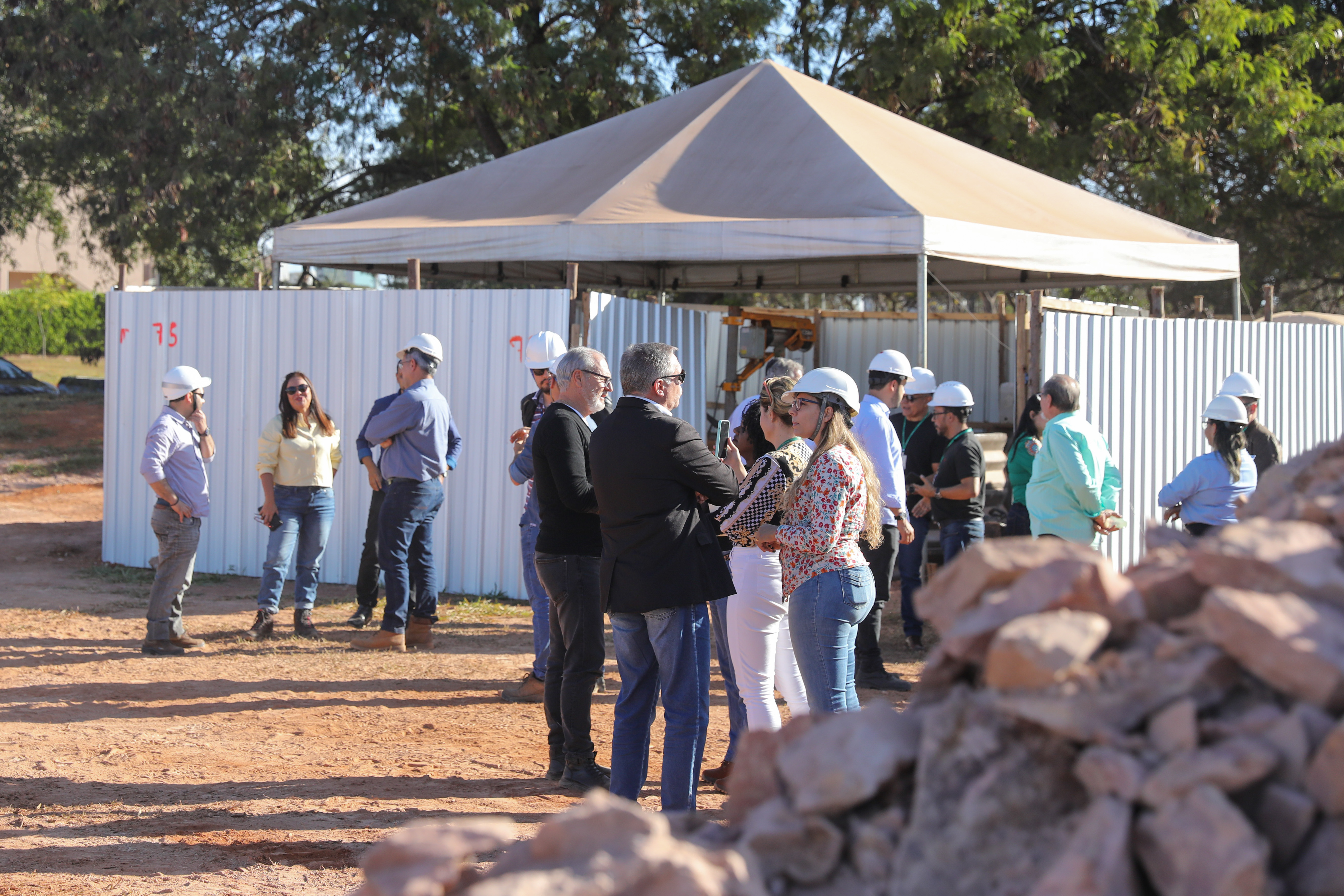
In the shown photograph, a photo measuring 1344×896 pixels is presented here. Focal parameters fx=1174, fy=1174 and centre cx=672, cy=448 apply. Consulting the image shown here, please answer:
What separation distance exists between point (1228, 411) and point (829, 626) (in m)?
2.84

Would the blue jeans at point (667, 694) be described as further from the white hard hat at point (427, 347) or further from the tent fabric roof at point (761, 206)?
the tent fabric roof at point (761, 206)

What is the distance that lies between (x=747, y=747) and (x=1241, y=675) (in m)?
0.92

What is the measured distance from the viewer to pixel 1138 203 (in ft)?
55.9

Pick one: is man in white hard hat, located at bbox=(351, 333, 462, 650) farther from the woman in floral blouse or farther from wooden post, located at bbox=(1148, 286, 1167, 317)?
wooden post, located at bbox=(1148, 286, 1167, 317)

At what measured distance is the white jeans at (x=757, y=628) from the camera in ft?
15.4

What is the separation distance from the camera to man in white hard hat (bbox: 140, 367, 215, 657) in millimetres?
7281

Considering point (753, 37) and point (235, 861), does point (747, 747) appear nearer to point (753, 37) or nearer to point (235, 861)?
point (235, 861)

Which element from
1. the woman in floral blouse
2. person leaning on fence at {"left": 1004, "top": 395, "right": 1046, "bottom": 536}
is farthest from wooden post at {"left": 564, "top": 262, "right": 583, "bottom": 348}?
the woman in floral blouse

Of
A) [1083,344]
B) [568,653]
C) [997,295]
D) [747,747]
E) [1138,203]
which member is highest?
[1138,203]

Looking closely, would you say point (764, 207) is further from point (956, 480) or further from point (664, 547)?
point (664, 547)

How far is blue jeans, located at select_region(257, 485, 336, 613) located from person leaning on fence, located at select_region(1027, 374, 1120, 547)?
4732 mm

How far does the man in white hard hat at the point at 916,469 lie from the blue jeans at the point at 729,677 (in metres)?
2.94

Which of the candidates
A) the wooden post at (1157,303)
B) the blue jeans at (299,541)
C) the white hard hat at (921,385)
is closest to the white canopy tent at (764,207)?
the wooden post at (1157,303)

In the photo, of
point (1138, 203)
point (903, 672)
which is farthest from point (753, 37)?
point (903, 672)
